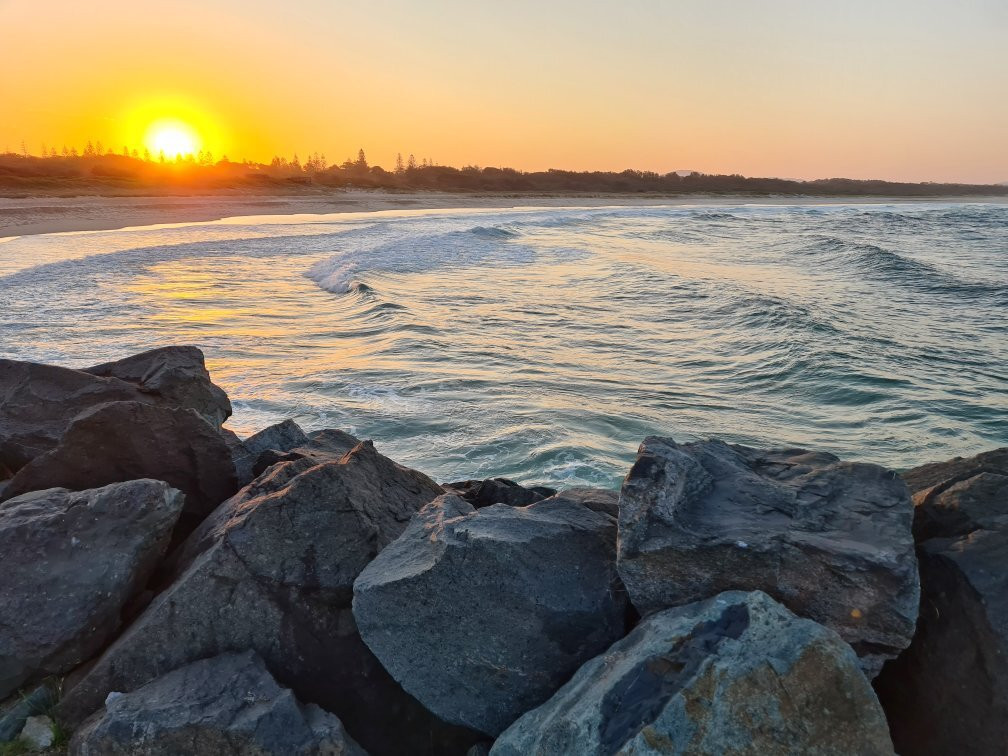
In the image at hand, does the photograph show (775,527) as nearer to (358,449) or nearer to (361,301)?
(358,449)

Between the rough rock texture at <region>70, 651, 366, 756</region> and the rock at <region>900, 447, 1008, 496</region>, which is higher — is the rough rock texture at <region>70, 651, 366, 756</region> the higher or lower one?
the lower one

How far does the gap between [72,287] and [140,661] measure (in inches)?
634

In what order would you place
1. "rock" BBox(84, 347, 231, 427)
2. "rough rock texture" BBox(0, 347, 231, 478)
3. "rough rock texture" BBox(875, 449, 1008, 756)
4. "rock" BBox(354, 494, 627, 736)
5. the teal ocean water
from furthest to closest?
the teal ocean water < "rock" BBox(84, 347, 231, 427) < "rough rock texture" BBox(0, 347, 231, 478) < "rock" BBox(354, 494, 627, 736) < "rough rock texture" BBox(875, 449, 1008, 756)

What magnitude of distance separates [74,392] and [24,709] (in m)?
2.77

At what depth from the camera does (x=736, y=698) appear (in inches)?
83.0

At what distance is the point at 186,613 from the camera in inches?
122

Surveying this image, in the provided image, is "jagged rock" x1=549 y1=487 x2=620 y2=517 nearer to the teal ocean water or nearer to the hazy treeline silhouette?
the teal ocean water

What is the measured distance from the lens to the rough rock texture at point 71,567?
319 centimetres

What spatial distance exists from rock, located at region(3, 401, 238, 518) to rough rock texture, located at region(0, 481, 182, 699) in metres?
0.58

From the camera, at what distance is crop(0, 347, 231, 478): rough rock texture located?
5.11 meters

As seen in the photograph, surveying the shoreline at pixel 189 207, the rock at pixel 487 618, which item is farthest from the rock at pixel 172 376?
the shoreline at pixel 189 207

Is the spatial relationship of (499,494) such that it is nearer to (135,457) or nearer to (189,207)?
(135,457)

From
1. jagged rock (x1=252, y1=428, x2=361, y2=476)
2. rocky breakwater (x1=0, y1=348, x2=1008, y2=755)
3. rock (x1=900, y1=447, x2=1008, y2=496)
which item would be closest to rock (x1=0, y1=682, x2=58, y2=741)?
rocky breakwater (x1=0, y1=348, x2=1008, y2=755)

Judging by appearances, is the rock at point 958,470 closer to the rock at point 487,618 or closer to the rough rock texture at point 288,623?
the rock at point 487,618
